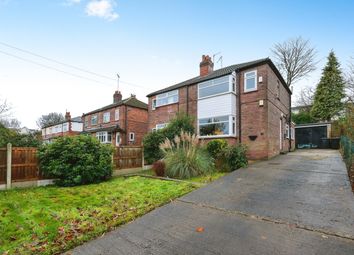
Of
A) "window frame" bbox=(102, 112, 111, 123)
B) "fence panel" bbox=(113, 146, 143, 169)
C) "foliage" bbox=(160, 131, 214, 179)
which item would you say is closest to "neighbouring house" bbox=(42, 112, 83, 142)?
"window frame" bbox=(102, 112, 111, 123)

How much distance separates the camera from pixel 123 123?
24422 millimetres

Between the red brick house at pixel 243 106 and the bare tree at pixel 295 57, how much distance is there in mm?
15106

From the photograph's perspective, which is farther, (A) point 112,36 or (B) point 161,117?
(B) point 161,117

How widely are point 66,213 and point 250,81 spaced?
12.8 metres

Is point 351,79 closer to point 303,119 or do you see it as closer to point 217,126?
point 217,126

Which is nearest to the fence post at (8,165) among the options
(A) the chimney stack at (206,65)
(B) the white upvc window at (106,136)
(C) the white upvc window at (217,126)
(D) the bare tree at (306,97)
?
(C) the white upvc window at (217,126)

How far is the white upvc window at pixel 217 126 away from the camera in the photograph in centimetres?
1348

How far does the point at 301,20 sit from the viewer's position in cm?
1112

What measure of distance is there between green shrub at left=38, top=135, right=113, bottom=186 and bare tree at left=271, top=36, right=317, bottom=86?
2859cm

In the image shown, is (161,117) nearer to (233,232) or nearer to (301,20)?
(301,20)

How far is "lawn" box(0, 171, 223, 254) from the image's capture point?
3.17m

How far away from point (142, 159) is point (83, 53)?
8.00 m

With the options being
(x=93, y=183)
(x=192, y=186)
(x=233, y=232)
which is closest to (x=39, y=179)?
(x=93, y=183)

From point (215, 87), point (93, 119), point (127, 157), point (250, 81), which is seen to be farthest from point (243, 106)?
point (93, 119)
